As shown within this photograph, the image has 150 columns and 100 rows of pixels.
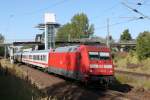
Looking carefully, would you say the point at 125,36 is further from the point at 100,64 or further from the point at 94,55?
the point at 100,64

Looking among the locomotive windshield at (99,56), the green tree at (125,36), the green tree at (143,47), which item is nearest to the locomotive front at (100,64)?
the locomotive windshield at (99,56)

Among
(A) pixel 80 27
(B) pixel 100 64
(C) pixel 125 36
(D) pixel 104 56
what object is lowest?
(B) pixel 100 64

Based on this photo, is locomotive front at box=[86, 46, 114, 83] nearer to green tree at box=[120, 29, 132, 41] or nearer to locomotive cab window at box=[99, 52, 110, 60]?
locomotive cab window at box=[99, 52, 110, 60]

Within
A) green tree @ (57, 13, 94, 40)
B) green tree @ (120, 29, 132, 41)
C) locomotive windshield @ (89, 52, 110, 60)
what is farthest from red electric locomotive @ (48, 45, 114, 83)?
green tree @ (57, 13, 94, 40)

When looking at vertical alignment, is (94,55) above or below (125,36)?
below

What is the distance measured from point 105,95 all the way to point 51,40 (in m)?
103

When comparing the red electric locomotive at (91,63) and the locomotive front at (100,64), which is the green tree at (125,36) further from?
the locomotive front at (100,64)

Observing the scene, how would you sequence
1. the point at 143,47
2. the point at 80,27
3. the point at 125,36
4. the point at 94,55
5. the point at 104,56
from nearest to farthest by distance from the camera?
the point at 94,55 < the point at 104,56 < the point at 143,47 < the point at 125,36 < the point at 80,27

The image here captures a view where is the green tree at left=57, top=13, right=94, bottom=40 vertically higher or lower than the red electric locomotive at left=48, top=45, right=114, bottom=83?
higher

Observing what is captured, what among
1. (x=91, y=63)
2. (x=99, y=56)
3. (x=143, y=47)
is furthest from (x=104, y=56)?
(x=143, y=47)

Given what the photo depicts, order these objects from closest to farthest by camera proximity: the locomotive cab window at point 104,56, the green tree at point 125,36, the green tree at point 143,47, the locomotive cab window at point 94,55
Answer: the locomotive cab window at point 94,55
the locomotive cab window at point 104,56
the green tree at point 143,47
the green tree at point 125,36

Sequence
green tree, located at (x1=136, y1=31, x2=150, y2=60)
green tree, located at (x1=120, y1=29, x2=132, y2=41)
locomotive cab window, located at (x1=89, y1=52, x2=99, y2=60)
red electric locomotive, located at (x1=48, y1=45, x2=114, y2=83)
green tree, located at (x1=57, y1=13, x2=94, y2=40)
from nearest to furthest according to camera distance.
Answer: red electric locomotive, located at (x1=48, y1=45, x2=114, y2=83) < locomotive cab window, located at (x1=89, y1=52, x2=99, y2=60) < green tree, located at (x1=136, y1=31, x2=150, y2=60) < green tree, located at (x1=120, y1=29, x2=132, y2=41) < green tree, located at (x1=57, y1=13, x2=94, y2=40)

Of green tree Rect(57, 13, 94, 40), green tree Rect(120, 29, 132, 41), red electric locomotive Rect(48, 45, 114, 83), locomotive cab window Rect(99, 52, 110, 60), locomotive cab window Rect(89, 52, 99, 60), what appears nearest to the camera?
red electric locomotive Rect(48, 45, 114, 83)

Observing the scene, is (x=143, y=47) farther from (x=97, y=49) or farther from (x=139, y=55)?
(x=97, y=49)
